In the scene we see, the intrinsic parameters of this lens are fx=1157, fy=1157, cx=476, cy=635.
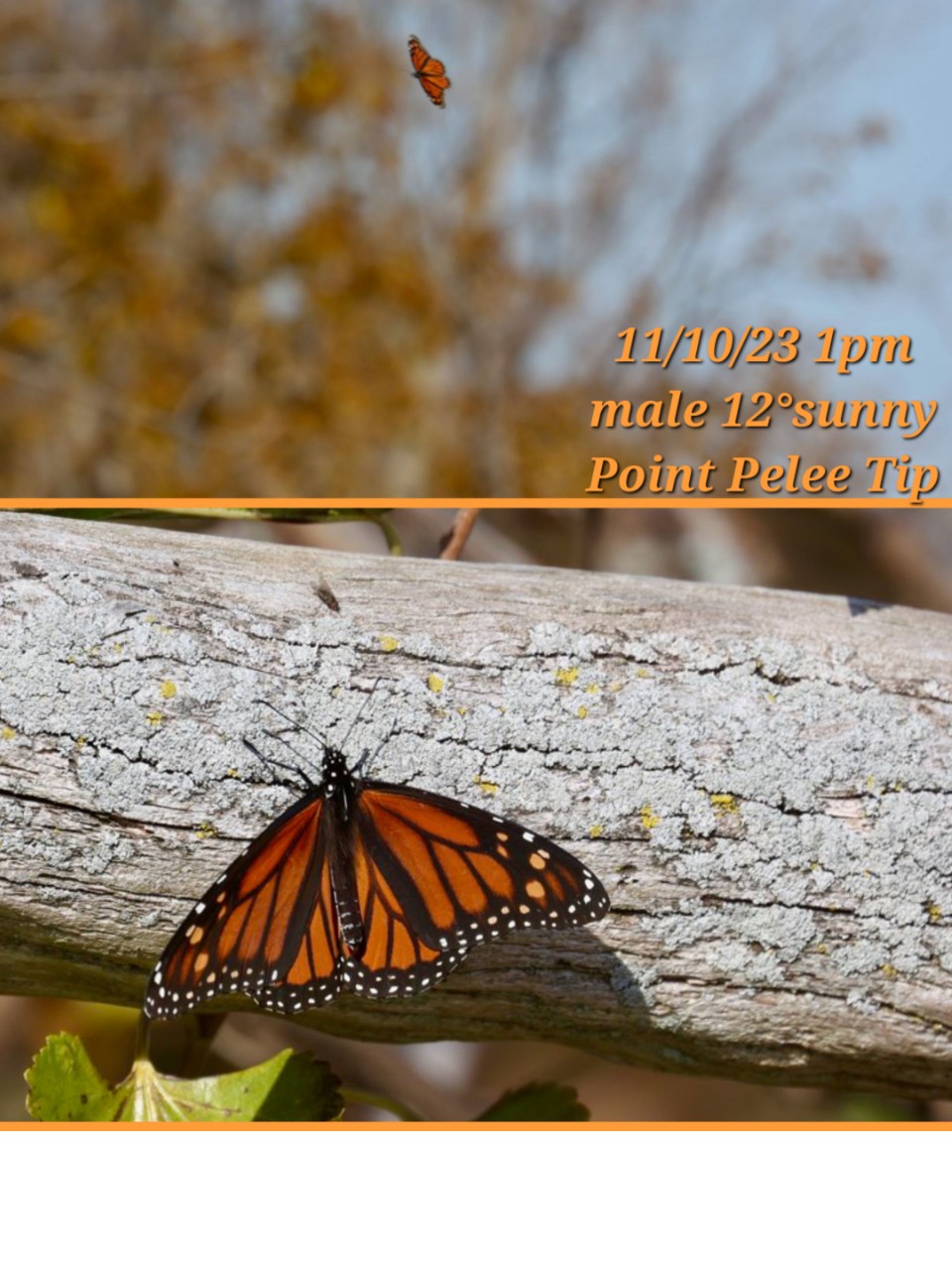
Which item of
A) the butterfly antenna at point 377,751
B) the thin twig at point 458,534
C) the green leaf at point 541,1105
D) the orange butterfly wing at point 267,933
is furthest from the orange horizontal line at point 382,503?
the green leaf at point 541,1105

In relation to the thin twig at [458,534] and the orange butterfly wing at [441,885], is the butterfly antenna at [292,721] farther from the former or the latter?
the thin twig at [458,534]

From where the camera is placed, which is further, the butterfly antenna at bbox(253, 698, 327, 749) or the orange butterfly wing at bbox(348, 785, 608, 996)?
the butterfly antenna at bbox(253, 698, 327, 749)

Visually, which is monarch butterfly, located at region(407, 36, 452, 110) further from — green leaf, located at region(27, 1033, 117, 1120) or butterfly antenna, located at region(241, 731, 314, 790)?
green leaf, located at region(27, 1033, 117, 1120)

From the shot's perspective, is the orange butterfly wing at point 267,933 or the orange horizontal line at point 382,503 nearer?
the orange butterfly wing at point 267,933

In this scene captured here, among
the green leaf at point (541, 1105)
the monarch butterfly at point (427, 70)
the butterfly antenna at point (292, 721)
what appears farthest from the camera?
the monarch butterfly at point (427, 70)

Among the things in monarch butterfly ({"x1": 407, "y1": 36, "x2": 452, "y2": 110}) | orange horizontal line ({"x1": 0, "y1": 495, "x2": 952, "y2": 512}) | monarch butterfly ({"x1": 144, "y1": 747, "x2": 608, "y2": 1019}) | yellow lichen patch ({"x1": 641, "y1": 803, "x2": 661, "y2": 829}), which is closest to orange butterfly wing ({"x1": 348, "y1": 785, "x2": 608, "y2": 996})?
monarch butterfly ({"x1": 144, "y1": 747, "x2": 608, "y2": 1019})

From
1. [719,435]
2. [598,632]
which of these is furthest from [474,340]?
[598,632]

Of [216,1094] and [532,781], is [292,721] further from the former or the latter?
[216,1094]
